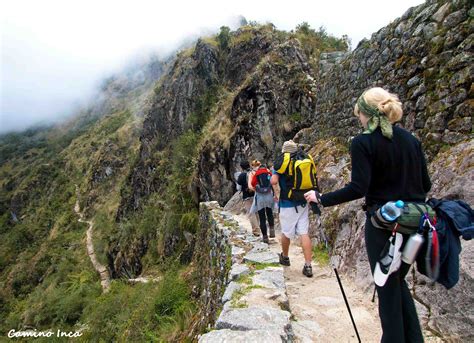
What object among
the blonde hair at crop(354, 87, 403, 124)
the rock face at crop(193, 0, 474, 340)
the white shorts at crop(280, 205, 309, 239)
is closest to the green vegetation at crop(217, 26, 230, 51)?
the rock face at crop(193, 0, 474, 340)

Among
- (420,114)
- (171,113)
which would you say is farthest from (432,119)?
(171,113)

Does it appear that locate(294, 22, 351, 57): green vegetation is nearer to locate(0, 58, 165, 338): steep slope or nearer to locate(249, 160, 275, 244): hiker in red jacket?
locate(249, 160, 275, 244): hiker in red jacket

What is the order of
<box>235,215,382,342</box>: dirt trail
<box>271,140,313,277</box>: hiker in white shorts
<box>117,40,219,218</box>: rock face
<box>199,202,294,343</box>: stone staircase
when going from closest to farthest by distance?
<box>199,202,294,343</box>: stone staircase → <box>235,215,382,342</box>: dirt trail → <box>271,140,313,277</box>: hiker in white shorts → <box>117,40,219,218</box>: rock face

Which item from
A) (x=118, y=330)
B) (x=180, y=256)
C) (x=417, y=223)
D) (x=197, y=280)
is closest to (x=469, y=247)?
(x=417, y=223)

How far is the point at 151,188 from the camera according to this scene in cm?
2719

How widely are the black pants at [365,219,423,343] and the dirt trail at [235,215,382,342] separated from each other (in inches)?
44.9

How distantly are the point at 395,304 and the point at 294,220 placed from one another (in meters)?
2.60

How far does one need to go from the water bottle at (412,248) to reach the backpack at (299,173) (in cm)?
237

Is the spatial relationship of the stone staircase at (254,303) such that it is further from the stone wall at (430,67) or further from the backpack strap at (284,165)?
the stone wall at (430,67)

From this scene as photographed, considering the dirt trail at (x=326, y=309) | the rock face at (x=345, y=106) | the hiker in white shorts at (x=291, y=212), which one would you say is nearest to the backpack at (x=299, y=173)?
the hiker in white shorts at (x=291, y=212)

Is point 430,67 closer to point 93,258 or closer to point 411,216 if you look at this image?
point 411,216

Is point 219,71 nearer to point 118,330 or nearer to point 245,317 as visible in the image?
point 118,330

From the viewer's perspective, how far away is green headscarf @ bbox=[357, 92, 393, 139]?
2260 millimetres

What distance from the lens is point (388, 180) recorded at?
7.52 feet
